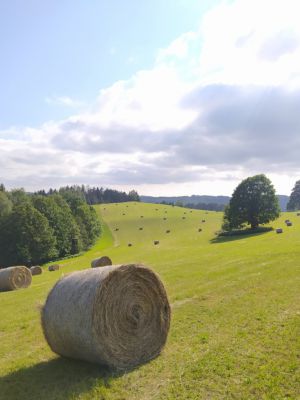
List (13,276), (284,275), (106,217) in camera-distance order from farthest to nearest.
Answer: (106,217) → (13,276) → (284,275)

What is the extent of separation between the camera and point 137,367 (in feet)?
31.3

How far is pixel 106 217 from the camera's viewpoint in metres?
120

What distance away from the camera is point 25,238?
61.0m

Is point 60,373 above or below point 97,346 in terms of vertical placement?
below

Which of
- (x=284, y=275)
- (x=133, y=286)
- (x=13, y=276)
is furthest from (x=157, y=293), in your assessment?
(x=13, y=276)

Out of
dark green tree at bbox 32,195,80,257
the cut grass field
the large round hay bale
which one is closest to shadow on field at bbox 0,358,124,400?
the cut grass field

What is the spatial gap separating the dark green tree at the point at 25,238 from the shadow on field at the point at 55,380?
53.3 meters

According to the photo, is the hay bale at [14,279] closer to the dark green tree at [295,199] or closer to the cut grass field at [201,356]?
the cut grass field at [201,356]

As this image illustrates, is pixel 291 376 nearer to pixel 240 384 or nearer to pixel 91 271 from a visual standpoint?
pixel 240 384

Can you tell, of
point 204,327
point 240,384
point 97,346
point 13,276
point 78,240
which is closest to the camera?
point 240,384

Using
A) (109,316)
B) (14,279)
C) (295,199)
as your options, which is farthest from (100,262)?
(295,199)

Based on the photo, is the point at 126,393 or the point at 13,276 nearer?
the point at 126,393

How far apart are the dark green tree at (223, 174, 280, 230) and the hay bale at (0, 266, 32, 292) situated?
38.3m

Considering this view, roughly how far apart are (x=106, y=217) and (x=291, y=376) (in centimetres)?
11317
